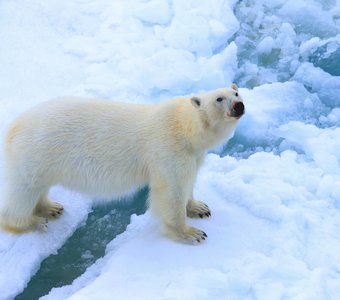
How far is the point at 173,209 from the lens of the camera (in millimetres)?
4207

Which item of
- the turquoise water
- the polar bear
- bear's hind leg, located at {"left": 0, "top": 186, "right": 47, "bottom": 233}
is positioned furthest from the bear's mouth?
bear's hind leg, located at {"left": 0, "top": 186, "right": 47, "bottom": 233}

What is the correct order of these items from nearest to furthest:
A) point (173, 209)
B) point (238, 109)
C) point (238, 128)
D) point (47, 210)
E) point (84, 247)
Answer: point (238, 109), point (173, 209), point (84, 247), point (47, 210), point (238, 128)

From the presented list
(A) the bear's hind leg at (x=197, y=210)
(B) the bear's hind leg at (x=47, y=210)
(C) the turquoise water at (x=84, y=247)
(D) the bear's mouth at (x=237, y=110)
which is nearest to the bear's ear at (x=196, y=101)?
(D) the bear's mouth at (x=237, y=110)

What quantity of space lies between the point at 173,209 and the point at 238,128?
6.07ft

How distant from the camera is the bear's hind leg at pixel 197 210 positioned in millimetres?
4539

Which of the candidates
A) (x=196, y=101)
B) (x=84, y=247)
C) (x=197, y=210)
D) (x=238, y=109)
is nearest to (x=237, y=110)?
(x=238, y=109)

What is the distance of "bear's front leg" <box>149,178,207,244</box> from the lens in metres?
4.18

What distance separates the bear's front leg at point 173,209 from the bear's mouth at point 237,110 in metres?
0.66

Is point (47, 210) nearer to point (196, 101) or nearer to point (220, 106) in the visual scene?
point (196, 101)

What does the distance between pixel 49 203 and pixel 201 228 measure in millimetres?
1301

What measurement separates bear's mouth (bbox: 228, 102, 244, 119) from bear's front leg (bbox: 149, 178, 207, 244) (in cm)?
66

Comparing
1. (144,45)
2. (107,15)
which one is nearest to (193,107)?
(144,45)

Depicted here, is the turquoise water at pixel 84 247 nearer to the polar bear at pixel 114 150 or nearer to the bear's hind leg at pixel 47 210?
the bear's hind leg at pixel 47 210

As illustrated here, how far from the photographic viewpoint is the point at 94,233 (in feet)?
15.1
